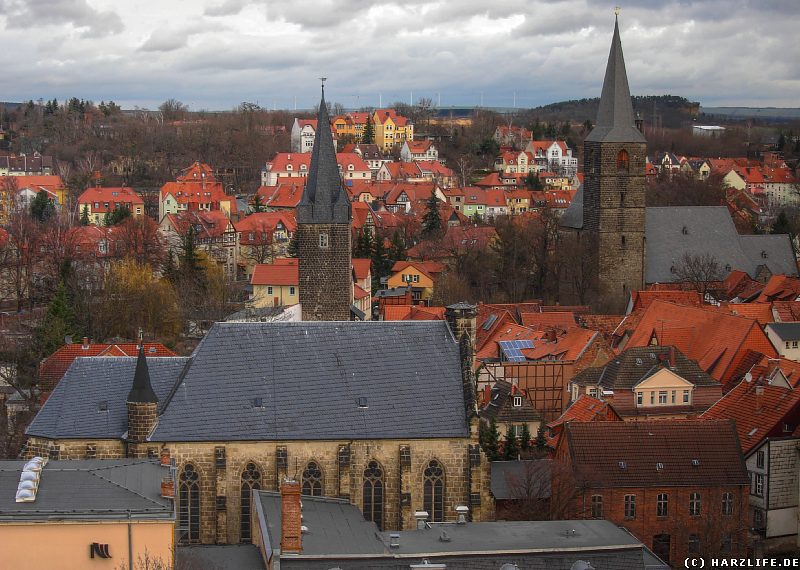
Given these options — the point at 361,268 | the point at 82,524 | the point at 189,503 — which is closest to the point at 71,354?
the point at 189,503

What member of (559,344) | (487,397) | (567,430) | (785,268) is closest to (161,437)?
(567,430)

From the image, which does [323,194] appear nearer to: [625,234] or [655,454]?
[655,454]

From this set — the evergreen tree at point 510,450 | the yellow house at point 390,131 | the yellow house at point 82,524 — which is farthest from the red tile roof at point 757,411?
the yellow house at point 390,131

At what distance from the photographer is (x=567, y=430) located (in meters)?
35.8

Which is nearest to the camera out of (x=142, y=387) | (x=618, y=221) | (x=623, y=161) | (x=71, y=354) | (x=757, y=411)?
(x=142, y=387)

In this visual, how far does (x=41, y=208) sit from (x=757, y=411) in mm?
83042

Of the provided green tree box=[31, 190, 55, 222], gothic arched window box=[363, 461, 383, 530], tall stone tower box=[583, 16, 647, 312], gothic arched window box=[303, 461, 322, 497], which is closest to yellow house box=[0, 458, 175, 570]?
gothic arched window box=[303, 461, 322, 497]

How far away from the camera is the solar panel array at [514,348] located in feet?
171

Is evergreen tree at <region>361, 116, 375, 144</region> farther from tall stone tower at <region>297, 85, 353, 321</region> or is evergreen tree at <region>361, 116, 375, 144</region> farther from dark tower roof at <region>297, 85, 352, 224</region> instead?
tall stone tower at <region>297, 85, 353, 321</region>

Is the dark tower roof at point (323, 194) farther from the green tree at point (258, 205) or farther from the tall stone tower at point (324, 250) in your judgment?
the green tree at point (258, 205)

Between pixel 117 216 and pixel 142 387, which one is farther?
pixel 117 216

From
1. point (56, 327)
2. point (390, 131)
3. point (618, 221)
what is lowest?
point (56, 327)

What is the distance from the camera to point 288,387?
3222 cm

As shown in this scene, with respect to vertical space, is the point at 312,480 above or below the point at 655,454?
above
